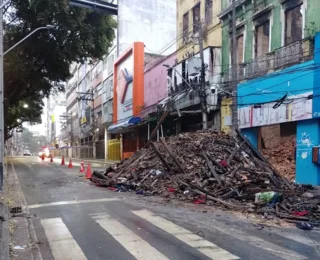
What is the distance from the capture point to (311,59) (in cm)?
1560

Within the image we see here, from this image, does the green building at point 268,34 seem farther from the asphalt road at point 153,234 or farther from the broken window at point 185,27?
the asphalt road at point 153,234

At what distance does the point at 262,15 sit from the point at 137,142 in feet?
70.6

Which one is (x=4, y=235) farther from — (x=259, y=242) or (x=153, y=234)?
(x=259, y=242)

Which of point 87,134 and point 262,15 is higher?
point 262,15

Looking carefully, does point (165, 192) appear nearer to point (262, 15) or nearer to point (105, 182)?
point (105, 182)

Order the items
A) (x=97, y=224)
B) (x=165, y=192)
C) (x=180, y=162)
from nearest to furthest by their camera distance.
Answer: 1. (x=97, y=224)
2. (x=165, y=192)
3. (x=180, y=162)

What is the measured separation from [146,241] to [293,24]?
536 inches

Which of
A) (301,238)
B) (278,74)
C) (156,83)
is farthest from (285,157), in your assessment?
(156,83)

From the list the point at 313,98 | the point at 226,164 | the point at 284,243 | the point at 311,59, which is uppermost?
the point at 311,59

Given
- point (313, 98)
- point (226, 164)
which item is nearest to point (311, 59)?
point (313, 98)

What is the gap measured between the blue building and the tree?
11.7 meters

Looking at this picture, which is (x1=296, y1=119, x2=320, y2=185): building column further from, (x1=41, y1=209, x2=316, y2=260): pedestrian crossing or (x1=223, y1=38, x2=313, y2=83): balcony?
(x1=41, y1=209, x2=316, y2=260): pedestrian crossing

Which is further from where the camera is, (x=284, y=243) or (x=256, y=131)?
(x=256, y=131)

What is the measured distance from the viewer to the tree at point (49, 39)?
22575 millimetres
